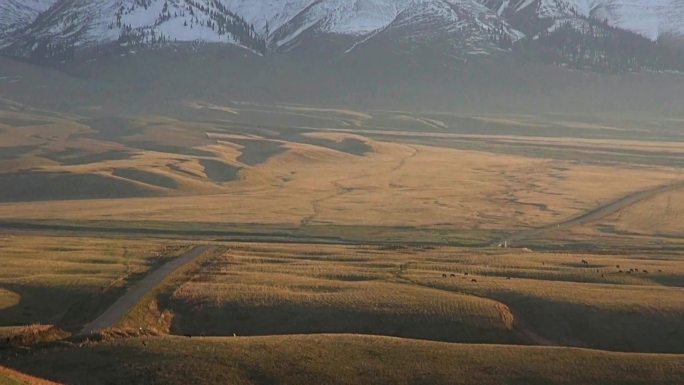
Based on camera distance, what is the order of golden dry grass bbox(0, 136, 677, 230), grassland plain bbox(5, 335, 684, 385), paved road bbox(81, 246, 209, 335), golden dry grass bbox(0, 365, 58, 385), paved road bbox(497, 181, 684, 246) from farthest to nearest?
golden dry grass bbox(0, 136, 677, 230) < paved road bbox(497, 181, 684, 246) < paved road bbox(81, 246, 209, 335) < grassland plain bbox(5, 335, 684, 385) < golden dry grass bbox(0, 365, 58, 385)

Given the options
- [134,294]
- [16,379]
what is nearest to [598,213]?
[134,294]

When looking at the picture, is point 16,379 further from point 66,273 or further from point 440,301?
point 66,273

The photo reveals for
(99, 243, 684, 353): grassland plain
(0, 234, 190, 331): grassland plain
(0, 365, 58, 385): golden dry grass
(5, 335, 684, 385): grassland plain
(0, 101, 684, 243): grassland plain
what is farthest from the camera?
(0, 101, 684, 243): grassland plain

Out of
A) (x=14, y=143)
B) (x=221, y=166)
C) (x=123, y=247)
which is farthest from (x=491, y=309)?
(x=14, y=143)

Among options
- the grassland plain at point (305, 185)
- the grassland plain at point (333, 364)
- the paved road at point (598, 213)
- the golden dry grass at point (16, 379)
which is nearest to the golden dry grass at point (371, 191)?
the grassland plain at point (305, 185)

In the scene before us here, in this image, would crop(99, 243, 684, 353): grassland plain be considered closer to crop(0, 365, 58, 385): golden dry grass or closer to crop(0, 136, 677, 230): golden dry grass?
crop(0, 365, 58, 385): golden dry grass

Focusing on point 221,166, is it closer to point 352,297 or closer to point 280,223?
point 280,223

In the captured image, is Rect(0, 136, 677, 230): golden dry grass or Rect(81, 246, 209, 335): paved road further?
Rect(0, 136, 677, 230): golden dry grass

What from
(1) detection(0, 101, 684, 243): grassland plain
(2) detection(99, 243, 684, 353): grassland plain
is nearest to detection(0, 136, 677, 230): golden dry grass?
(1) detection(0, 101, 684, 243): grassland plain
